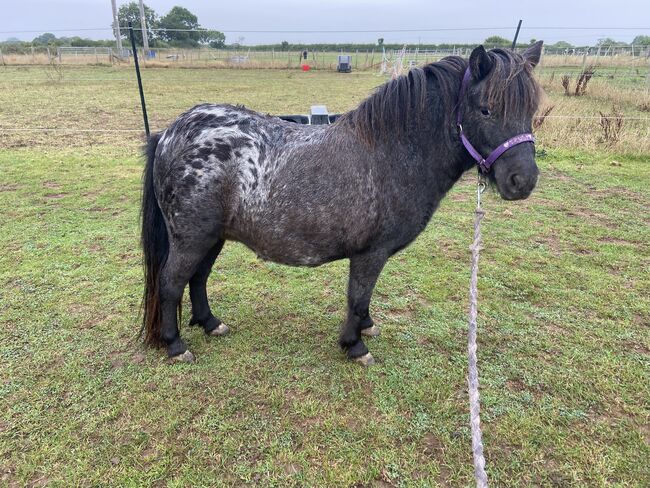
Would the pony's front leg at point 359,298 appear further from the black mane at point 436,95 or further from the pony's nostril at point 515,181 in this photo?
the pony's nostril at point 515,181

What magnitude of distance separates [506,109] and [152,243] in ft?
8.15

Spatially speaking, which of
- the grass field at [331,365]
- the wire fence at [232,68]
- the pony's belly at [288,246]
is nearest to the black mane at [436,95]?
the pony's belly at [288,246]

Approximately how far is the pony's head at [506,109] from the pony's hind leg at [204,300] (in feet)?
6.81

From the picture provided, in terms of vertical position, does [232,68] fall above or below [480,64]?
above

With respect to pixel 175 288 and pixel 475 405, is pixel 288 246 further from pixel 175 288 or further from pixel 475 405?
pixel 475 405

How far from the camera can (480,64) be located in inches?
85.4

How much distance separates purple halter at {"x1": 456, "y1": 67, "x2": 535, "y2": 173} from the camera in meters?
2.13

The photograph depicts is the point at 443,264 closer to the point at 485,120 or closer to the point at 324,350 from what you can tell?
the point at 324,350

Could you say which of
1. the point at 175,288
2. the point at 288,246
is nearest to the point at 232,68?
the point at 175,288

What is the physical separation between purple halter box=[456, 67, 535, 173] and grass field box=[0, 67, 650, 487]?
127cm

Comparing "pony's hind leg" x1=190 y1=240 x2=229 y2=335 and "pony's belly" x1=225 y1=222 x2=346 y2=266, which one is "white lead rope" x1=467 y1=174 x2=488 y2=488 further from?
"pony's hind leg" x1=190 y1=240 x2=229 y2=335

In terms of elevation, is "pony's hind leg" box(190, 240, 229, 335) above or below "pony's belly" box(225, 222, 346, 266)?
below

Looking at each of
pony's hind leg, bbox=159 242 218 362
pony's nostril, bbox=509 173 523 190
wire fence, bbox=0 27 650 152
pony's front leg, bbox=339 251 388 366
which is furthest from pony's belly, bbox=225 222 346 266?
wire fence, bbox=0 27 650 152

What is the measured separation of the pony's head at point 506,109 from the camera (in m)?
2.11
